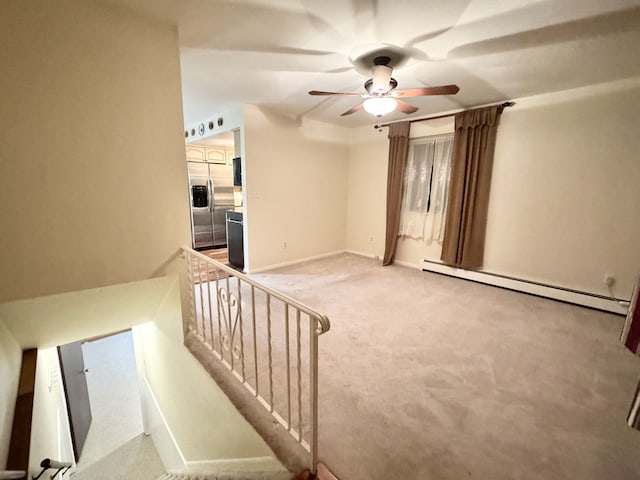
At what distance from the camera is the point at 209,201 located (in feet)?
18.9

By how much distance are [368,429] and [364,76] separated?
2897mm

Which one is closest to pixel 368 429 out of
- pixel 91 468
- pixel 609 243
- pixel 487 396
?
pixel 487 396

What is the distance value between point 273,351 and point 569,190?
11.8 ft

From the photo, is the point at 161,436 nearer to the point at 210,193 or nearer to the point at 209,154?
the point at 210,193

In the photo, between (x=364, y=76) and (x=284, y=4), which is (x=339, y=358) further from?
(x=364, y=76)

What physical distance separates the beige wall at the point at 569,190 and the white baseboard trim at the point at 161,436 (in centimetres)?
430

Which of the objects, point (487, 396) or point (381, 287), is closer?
point (487, 396)

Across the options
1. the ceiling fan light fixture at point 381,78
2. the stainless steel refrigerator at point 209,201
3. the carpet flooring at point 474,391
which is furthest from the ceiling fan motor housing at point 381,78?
the stainless steel refrigerator at point 209,201

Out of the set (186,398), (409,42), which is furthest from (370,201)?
(186,398)

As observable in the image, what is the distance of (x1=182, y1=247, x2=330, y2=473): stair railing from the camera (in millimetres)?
1176

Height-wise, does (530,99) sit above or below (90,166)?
above

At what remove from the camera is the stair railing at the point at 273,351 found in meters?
1.18

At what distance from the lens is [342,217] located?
205 inches

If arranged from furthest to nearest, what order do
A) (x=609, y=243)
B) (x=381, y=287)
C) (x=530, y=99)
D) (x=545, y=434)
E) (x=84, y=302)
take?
1. (x=381, y=287)
2. (x=530, y=99)
3. (x=609, y=243)
4. (x=84, y=302)
5. (x=545, y=434)
